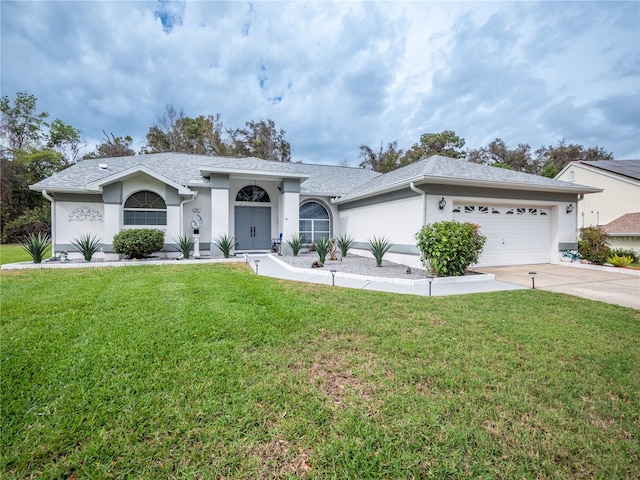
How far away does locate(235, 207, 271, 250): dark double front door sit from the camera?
14078 millimetres

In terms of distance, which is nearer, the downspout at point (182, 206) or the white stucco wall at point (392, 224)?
the white stucco wall at point (392, 224)

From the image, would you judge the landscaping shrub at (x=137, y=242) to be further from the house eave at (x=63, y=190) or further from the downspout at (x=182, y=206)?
the house eave at (x=63, y=190)

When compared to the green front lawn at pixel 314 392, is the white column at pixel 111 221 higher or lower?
higher

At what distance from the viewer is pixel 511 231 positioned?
10.7m

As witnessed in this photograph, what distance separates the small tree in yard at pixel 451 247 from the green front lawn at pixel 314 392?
9.55 feet

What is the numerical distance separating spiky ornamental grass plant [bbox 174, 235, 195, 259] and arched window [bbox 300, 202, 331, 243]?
545 cm

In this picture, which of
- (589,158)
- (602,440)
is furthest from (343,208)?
(589,158)

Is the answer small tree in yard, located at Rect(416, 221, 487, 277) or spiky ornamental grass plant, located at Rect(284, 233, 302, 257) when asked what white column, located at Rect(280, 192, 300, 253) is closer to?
spiky ornamental grass plant, located at Rect(284, 233, 302, 257)

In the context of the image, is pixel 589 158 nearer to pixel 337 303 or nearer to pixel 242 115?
pixel 242 115

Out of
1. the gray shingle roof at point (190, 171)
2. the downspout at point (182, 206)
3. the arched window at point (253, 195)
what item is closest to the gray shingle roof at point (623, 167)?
the gray shingle roof at point (190, 171)

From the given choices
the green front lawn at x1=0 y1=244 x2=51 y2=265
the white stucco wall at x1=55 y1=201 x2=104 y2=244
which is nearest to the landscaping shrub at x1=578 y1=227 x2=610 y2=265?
the white stucco wall at x1=55 y1=201 x2=104 y2=244

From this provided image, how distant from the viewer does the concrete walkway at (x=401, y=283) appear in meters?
6.61

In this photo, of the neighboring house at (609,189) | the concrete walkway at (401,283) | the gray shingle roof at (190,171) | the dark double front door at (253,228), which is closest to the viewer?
the concrete walkway at (401,283)

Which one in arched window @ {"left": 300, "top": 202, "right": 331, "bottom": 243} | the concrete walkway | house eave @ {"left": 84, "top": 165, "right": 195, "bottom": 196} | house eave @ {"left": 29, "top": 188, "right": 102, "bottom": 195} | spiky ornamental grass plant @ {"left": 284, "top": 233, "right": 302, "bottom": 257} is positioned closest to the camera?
the concrete walkway
